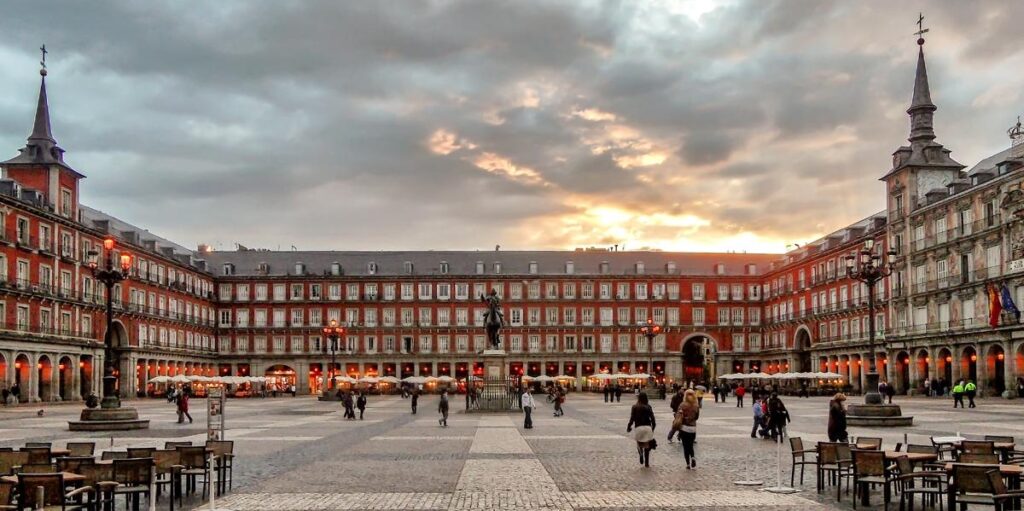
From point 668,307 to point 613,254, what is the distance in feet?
29.4

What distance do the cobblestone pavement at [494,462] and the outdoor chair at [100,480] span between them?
5.34ft

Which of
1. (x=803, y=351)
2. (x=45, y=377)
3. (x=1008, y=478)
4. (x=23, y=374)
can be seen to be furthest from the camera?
(x=803, y=351)

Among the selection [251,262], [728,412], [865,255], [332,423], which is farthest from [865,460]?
[251,262]

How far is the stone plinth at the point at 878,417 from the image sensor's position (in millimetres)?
31608

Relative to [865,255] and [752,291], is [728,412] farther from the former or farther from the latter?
[752,291]

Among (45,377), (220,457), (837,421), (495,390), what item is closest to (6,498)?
(220,457)

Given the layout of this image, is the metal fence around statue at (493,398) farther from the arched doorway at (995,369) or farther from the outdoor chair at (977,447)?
the outdoor chair at (977,447)

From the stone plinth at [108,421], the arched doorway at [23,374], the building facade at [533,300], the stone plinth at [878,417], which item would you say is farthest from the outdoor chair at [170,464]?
the arched doorway at [23,374]

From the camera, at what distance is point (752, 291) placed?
345 ft

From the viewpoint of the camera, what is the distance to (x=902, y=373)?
6969 cm

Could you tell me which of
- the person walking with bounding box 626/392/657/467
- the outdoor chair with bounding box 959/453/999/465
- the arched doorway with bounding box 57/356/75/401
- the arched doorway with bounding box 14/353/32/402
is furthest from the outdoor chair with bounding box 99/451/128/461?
the arched doorway with bounding box 57/356/75/401

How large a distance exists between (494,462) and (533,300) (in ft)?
273

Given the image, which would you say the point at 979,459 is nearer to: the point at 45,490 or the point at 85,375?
the point at 45,490

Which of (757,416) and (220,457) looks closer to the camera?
(220,457)
